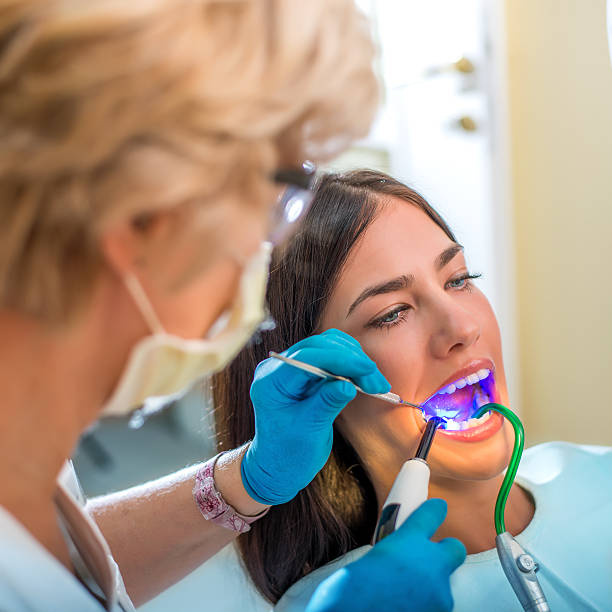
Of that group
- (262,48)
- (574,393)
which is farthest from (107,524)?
(574,393)

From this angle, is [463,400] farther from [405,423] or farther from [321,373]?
[321,373]

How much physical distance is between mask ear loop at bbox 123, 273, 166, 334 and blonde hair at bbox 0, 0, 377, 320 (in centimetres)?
4

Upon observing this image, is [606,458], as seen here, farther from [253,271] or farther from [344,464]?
[253,271]

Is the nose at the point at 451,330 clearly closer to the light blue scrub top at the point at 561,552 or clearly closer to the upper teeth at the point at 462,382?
the upper teeth at the point at 462,382

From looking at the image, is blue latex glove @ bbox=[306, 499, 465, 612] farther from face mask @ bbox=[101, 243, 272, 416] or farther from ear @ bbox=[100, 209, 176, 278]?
ear @ bbox=[100, 209, 176, 278]

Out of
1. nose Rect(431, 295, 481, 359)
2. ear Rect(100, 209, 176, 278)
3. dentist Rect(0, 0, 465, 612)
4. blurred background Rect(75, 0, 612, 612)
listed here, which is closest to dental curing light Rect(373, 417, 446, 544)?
dentist Rect(0, 0, 465, 612)

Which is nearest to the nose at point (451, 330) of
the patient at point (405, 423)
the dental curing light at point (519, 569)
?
the patient at point (405, 423)

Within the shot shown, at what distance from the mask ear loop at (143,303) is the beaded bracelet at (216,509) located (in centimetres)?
59

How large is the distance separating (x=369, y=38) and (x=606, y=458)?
101 centimetres

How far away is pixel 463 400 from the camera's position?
119cm

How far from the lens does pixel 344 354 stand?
99 cm

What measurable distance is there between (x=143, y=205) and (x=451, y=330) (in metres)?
0.68

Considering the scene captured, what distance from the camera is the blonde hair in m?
0.53

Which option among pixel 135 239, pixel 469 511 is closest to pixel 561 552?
pixel 469 511
